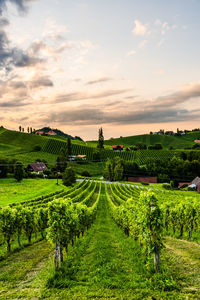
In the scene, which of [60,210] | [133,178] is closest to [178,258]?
[60,210]

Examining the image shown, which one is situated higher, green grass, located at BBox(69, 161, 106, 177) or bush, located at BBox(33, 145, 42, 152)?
bush, located at BBox(33, 145, 42, 152)

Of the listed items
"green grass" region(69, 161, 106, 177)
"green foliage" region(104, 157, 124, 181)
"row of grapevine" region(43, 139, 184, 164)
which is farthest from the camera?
"row of grapevine" region(43, 139, 184, 164)

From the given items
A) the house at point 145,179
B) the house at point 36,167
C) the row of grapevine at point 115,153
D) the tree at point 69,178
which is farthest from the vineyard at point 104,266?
the row of grapevine at point 115,153

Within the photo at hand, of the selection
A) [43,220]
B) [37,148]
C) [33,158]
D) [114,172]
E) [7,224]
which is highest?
[37,148]

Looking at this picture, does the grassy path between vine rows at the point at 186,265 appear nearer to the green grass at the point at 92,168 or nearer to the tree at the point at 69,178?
the tree at the point at 69,178

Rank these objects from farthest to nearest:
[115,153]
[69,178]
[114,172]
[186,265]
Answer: [115,153], [114,172], [69,178], [186,265]

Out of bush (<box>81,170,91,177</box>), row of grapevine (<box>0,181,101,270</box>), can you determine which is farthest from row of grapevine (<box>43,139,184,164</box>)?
row of grapevine (<box>0,181,101,270</box>)

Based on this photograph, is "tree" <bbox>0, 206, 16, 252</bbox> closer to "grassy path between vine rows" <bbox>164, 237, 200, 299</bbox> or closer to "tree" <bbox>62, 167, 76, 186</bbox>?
"grassy path between vine rows" <bbox>164, 237, 200, 299</bbox>

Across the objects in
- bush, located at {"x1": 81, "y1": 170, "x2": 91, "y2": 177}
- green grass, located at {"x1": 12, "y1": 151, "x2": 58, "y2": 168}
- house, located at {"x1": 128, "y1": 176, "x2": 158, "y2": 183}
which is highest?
green grass, located at {"x1": 12, "y1": 151, "x2": 58, "y2": 168}

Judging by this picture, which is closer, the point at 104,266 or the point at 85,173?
the point at 104,266

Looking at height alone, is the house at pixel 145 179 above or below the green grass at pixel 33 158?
below

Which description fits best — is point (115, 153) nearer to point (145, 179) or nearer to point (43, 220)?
point (145, 179)

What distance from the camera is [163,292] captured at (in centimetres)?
1300

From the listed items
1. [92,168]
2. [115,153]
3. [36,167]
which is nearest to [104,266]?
[36,167]
